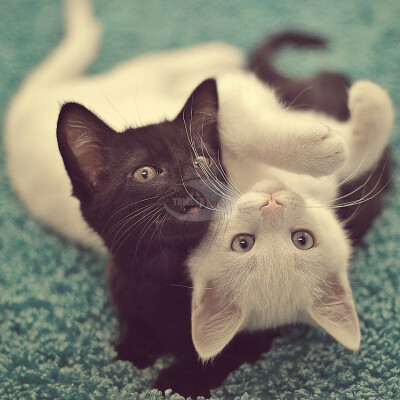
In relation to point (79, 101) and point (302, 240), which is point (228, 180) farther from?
point (79, 101)

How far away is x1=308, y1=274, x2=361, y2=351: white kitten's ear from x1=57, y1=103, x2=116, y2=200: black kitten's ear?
55 centimetres

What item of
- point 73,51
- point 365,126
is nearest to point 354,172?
point 365,126

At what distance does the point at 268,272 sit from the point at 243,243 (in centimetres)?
8

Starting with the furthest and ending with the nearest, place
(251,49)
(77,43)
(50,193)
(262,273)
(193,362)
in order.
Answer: (251,49) < (77,43) < (50,193) < (193,362) < (262,273)

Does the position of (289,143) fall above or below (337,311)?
above

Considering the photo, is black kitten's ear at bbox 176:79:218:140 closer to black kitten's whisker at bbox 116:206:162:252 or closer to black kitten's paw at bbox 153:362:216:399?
black kitten's whisker at bbox 116:206:162:252

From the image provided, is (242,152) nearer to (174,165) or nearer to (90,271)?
(174,165)

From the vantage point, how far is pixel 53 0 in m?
2.27

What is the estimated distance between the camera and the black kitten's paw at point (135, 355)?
110cm

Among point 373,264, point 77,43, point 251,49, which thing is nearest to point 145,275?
point 373,264

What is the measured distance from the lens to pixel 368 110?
3.83ft

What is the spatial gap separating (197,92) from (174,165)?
22 centimetres

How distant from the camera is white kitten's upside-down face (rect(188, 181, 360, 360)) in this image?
0.92m

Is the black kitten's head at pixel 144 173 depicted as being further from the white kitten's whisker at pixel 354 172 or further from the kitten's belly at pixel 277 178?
the white kitten's whisker at pixel 354 172
